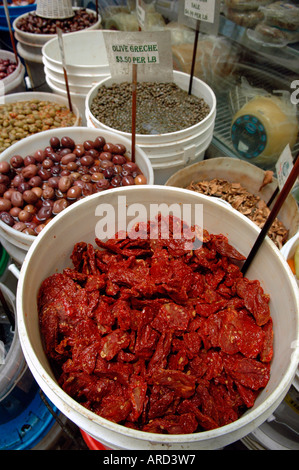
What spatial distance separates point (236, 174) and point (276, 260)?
37.8 inches

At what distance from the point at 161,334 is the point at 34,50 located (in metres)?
2.91

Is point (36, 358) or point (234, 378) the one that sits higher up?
point (36, 358)

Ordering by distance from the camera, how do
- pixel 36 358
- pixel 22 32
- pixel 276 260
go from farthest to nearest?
pixel 22 32 < pixel 276 260 < pixel 36 358

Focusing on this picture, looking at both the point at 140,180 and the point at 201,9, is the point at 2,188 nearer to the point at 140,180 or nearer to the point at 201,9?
the point at 140,180

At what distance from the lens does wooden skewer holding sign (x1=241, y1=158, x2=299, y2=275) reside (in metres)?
0.82

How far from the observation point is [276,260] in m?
0.99

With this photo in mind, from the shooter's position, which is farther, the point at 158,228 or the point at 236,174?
the point at 236,174

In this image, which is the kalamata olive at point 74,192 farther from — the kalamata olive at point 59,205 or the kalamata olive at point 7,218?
the kalamata olive at point 7,218

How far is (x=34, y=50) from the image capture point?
277 centimetres

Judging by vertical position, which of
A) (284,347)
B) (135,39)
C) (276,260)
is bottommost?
(284,347)

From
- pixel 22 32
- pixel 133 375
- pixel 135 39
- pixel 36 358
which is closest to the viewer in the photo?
pixel 36 358

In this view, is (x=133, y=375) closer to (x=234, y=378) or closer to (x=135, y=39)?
(x=234, y=378)

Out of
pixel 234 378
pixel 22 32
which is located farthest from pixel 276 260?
pixel 22 32

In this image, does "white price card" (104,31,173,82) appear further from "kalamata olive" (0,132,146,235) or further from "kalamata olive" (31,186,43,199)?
"kalamata olive" (31,186,43,199)
